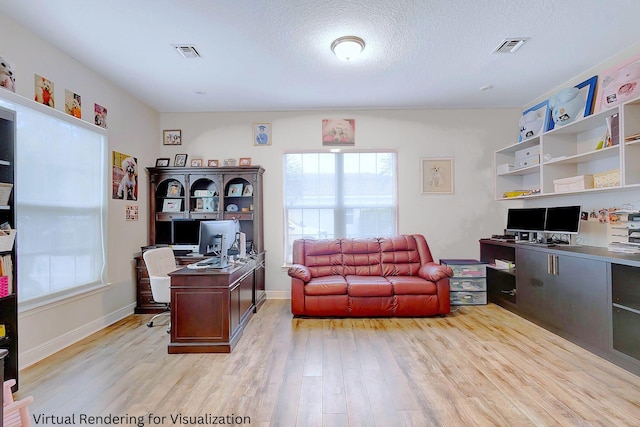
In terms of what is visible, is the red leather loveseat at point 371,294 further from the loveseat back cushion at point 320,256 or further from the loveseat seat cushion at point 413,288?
the loveseat back cushion at point 320,256

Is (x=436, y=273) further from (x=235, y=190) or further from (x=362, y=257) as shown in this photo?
(x=235, y=190)

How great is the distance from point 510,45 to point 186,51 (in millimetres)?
3194

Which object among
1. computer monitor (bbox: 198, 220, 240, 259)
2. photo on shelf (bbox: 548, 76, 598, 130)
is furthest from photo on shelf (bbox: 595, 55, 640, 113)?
computer monitor (bbox: 198, 220, 240, 259)

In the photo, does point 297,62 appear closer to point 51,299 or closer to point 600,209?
point 51,299

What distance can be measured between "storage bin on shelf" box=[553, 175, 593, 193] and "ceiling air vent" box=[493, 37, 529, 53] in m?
1.54

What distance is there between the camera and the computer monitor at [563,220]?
3.42 m

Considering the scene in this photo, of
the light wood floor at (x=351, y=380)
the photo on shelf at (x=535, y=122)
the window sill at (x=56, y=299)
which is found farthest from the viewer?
the photo on shelf at (x=535, y=122)

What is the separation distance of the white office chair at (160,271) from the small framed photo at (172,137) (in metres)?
1.94

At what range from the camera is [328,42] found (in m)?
2.94

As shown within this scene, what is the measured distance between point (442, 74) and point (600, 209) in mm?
2322

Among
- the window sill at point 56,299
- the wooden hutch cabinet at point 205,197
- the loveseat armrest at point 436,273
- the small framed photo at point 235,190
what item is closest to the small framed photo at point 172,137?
the wooden hutch cabinet at point 205,197

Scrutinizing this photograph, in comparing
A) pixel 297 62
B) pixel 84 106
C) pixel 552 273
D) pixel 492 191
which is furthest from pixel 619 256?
pixel 84 106

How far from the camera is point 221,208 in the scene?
14.8 ft

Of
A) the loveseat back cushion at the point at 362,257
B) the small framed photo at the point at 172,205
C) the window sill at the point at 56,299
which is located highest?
the small framed photo at the point at 172,205
